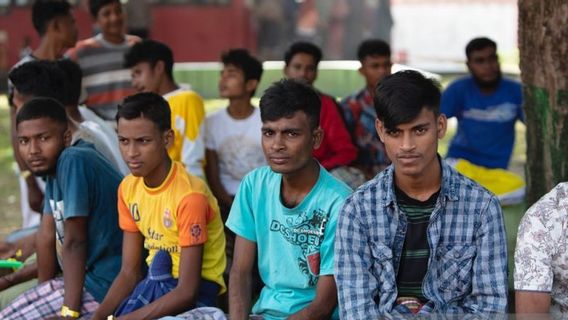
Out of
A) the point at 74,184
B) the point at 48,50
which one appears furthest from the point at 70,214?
the point at 48,50

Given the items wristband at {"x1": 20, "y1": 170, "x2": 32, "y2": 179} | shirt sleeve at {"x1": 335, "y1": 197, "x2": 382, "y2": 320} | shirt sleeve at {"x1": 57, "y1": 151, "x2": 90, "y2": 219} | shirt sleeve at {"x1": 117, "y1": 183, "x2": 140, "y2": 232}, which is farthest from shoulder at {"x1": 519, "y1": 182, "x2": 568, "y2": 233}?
wristband at {"x1": 20, "y1": 170, "x2": 32, "y2": 179}

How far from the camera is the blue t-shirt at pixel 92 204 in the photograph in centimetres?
443

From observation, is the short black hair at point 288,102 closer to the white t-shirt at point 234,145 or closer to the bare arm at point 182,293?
the bare arm at point 182,293

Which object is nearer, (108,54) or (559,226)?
(559,226)

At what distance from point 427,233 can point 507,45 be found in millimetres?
24794

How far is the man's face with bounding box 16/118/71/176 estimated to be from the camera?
14.9 feet

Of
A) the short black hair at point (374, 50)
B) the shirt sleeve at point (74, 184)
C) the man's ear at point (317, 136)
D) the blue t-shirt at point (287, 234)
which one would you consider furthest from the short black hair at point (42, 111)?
the short black hair at point (374, 50)

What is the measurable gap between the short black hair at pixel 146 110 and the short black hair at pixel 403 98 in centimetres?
122

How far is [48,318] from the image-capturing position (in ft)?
14.7

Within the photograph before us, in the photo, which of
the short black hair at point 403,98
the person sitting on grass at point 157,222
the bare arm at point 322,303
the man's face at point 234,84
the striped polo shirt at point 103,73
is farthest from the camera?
the striped polo shirt at point 103,73

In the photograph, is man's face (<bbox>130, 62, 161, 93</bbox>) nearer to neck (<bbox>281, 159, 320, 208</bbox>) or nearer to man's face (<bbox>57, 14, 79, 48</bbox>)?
man's face (<bbox>57, 14, 79, 48</bbox>)

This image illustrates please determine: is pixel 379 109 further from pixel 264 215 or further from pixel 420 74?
pixel 264 215

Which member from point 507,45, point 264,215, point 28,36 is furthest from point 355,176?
point 507,45

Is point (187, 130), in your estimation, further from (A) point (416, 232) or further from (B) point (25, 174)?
(A) point (416, 232)
